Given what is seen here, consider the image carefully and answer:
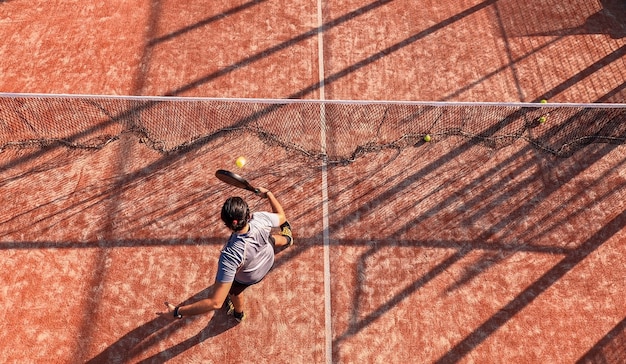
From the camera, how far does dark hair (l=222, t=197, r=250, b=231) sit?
13.2 feet

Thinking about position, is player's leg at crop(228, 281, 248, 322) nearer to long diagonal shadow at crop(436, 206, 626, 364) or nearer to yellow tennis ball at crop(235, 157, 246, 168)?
yellow tennis ball at crop(235, 157, 246, 168)

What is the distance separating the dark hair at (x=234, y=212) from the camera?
4.03 m

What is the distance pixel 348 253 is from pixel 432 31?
16.4 ft

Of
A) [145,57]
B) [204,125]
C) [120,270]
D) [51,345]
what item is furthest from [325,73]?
[51,345]

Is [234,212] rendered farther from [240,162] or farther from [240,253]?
[240,162]

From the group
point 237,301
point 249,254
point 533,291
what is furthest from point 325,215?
point 533,291

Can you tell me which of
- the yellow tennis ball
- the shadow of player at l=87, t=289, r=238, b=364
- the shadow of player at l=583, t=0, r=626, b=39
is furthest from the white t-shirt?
the shadow of player at l=583, t=0, r=626, b=39

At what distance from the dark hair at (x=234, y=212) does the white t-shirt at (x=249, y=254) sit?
22cm

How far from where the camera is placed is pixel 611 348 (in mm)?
5664

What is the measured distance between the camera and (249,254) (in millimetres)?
4379

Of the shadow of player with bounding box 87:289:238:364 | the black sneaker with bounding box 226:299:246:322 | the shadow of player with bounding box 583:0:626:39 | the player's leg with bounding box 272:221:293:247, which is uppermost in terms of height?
the shadow of player with bounding box 583:0:626:39

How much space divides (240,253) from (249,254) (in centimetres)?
15

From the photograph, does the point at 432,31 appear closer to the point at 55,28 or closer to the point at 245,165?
the point at 245,165

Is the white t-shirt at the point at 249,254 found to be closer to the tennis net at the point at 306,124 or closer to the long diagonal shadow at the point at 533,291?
the long diagonal shadow at the point at 533,291
